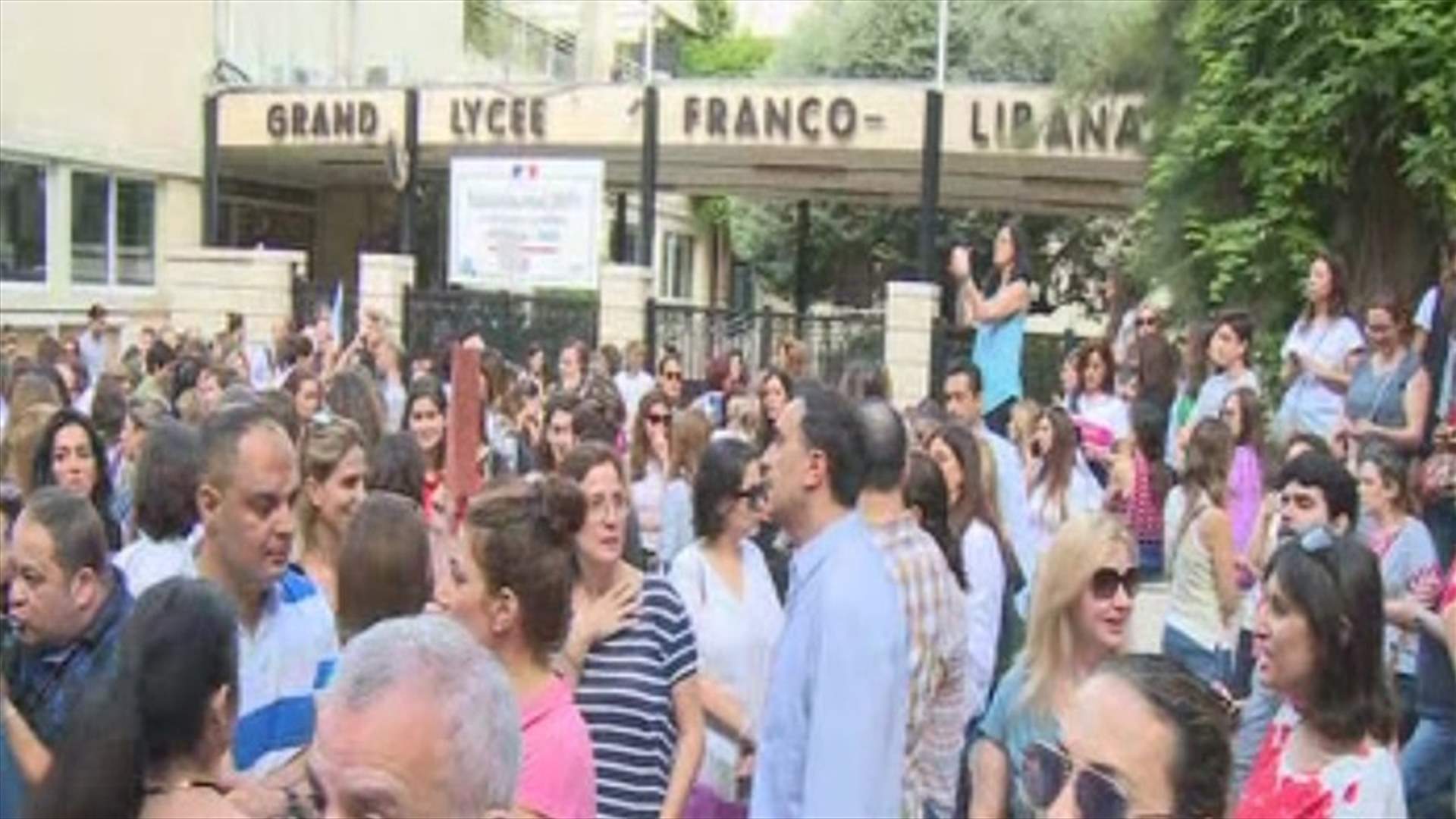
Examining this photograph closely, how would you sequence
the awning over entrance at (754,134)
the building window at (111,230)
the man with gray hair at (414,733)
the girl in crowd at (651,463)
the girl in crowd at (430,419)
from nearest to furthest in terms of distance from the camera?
the man with gray hair at (414,733), the girl in crowd at (430,419), the girl in crowd at (651,463), the awning over entrance at (754,134), the building window at (111,230)

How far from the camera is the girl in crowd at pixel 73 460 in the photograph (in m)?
6.51

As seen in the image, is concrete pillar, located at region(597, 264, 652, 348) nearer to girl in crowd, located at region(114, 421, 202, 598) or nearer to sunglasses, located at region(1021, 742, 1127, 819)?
girl in crowd, located at region(114, 421, 202, 598)

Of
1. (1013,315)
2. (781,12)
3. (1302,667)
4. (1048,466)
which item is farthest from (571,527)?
(781,12)

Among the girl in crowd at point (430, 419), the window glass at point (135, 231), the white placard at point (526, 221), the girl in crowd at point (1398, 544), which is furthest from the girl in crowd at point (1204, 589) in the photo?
the window glass at point (135, 231)

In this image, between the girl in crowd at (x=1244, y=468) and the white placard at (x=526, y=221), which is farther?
the white placard at (x=526, y=221)

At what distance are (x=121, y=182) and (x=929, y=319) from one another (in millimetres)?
12489

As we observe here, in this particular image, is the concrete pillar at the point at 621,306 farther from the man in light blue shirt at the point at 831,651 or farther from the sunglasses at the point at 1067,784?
the sunglasses at the point at 1067,784

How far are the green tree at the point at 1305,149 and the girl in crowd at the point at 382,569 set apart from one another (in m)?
10.5

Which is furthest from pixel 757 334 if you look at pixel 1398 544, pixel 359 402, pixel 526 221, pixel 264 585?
pixel 264 585

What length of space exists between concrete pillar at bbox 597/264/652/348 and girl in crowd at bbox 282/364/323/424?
10801 mm

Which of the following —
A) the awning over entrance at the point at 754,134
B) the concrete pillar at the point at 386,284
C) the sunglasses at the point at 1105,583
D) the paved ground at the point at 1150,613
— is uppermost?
the awning over entrance at the point at 754,134

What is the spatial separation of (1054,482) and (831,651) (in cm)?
440

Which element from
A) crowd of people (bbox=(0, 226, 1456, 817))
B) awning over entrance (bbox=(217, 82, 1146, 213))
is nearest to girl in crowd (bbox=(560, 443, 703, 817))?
crowd of people (bbox=(0, 226, 1456, 817))

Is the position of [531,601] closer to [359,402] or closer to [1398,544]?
[1398,544]
